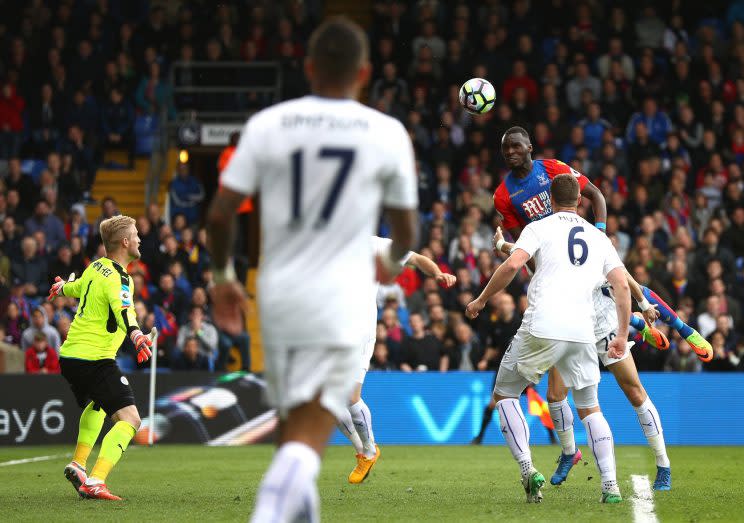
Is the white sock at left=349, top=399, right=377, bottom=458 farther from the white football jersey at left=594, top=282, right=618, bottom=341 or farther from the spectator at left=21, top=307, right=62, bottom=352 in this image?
the spectator at left=21, top=307, right=62, bottom=352

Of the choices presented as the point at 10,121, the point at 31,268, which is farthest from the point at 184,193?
the point at 10,121

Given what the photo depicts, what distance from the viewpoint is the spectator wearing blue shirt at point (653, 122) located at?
74.8 ft

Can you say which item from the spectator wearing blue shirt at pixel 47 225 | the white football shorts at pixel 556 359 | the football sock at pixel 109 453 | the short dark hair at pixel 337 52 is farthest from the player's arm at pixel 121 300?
the spectator wearing blue shirt at pixel 47 225

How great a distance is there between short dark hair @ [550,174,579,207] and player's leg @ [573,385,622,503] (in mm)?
1337

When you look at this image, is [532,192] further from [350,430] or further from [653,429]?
[350,430]

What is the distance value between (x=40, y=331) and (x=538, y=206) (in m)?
10.2

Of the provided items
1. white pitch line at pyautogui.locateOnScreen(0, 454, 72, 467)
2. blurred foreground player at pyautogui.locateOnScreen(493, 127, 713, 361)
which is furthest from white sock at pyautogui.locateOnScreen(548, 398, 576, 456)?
white pitch line at pyautogui.locateOnScreen(0, 454, 72, 467)

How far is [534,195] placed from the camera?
10875 mm

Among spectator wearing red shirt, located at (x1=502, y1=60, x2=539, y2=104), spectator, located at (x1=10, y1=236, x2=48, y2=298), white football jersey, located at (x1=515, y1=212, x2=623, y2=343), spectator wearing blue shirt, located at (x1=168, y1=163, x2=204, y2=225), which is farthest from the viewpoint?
spectator wearing red shirt, located at (x1=502, y1=60, x2=539, y2=104)

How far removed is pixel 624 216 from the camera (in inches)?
828

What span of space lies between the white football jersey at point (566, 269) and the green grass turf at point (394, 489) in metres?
1.26

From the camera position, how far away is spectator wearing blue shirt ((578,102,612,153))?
22500mm

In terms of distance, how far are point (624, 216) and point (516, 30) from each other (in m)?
5.45

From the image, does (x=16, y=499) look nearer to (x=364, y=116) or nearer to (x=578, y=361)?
(x=578, y=361)
